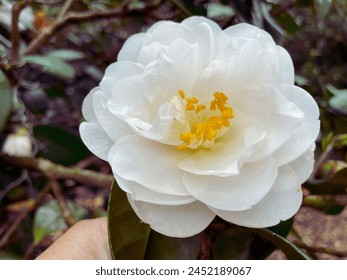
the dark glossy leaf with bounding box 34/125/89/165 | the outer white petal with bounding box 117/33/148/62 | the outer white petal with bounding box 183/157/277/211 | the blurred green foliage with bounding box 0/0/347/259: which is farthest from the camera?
the dark glossy leaf with bounding box 34/125/89/165

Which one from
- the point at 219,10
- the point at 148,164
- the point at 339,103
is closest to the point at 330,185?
the point at 339,103

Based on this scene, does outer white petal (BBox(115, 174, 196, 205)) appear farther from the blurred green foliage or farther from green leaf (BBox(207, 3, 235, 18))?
green leaf (BBox(207, 3, 235, 18))

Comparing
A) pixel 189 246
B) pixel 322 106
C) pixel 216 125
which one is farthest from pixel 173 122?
pixel 322 106

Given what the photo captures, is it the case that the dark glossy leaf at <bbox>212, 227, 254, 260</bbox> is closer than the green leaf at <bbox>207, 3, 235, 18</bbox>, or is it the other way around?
the dark glossy leaf at <bbox>212, 227, 254, 260</bbox>

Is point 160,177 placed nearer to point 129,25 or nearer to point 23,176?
point 23,176

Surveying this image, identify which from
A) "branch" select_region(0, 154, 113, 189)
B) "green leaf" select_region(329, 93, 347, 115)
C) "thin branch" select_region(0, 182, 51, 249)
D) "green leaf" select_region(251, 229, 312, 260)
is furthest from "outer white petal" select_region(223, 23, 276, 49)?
"thin branch" select_region(0, 182, 51, 249)

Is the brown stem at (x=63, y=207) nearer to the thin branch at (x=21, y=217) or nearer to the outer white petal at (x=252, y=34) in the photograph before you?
the thin branch at (x=21, y=217)

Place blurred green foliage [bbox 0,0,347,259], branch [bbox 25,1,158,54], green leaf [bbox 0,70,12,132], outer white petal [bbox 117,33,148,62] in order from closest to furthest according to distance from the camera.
A: outer white petal [bbox 117,33,148,62] → blurred green foliage [bbox 0,0,347,259] → green leaf [bbox 0,70,12,132] → branch [bbox 25,1,158,54]
